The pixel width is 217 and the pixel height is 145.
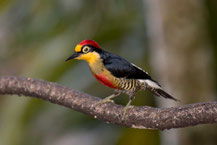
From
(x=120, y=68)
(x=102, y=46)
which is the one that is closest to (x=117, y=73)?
(x=120, y=68)

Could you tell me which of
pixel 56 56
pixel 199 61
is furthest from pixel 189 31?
pixel 56 56

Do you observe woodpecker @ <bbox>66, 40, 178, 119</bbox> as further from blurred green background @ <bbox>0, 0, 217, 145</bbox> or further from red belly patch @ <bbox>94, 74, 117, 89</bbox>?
blurred green background @ <bbox>0, 0, 217, 145</bbox>

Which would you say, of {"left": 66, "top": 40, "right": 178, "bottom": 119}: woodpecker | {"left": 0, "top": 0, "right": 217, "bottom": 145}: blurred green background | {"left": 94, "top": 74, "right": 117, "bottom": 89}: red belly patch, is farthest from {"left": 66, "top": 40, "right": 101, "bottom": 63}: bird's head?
{"left": 0, "top": 0, "right": 217, "bottom": 145}: blurred green background

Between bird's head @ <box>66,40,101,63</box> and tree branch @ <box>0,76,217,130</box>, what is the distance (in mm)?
233

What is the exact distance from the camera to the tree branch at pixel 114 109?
210cm

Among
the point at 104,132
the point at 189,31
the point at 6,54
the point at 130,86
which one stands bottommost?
the point at 104,132

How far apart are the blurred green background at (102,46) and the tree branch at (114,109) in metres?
0.81

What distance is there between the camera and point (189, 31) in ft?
10.6

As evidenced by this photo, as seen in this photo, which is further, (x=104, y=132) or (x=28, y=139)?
(x=104, y=132)

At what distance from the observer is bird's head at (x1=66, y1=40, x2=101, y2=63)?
8.21 ft

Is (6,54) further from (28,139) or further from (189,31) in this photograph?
(189,31)

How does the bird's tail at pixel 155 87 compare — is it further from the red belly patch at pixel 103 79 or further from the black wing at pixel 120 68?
the red belly patch at pixel 103 79

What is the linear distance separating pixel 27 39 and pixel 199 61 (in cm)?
340

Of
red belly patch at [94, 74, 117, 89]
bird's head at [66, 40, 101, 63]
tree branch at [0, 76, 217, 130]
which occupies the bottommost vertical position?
tree branch at [0, 76, 217, 130]
